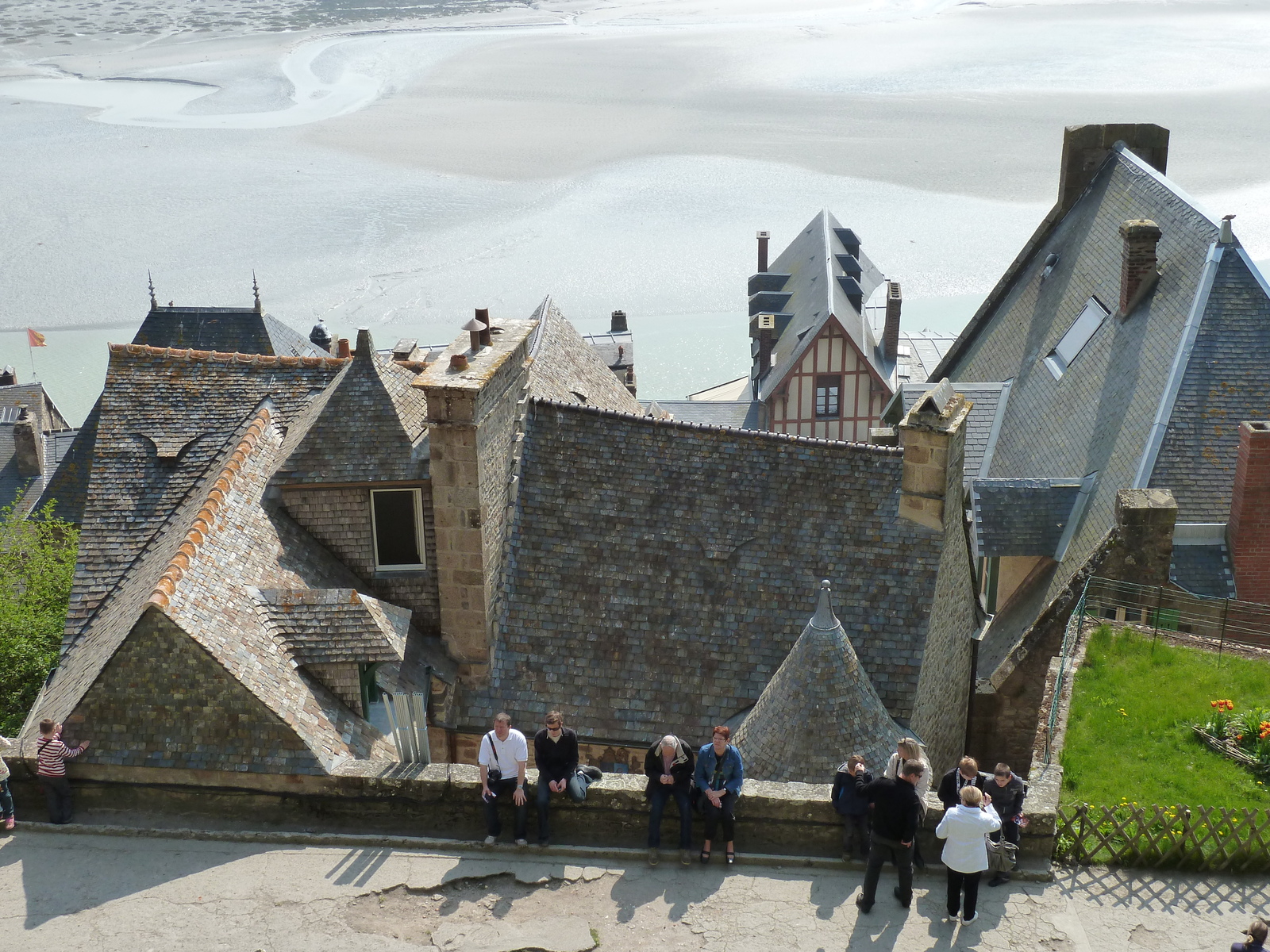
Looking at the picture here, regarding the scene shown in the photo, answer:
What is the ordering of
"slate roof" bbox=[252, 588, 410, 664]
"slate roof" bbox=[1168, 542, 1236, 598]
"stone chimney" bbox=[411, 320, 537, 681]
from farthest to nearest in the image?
"slate roof" bbox=[1168, 542, 1236, 598], "stone chimney" bbox=[411, 320, 537, 681], "slate roof" bbox=[252, 588, 410, 664]

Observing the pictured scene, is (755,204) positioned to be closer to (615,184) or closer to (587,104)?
(615,184)

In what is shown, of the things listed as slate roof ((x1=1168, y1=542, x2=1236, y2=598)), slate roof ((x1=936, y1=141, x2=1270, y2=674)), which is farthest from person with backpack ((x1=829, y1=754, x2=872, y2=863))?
slate roof ((x1=1168, y1=542, x2=1236, y2=598))

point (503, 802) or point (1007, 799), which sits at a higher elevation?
point (1007, 799)

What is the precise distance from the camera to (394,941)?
1255cm

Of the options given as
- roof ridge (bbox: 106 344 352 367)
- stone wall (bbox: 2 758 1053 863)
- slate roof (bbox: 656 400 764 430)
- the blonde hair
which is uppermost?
roof ridge (bbox: 106 344 352 367)

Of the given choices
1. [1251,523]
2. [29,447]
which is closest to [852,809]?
[1251,523]

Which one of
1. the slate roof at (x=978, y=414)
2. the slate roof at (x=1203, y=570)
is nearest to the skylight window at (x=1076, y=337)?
the slate roof at (x=978, y=414)

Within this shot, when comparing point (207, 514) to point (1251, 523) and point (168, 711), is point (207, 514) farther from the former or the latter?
point (1251, 523)

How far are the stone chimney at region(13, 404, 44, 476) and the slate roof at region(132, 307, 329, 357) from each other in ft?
52.9

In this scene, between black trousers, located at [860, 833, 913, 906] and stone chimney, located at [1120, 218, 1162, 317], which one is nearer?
black trousers, located at [860, 833, 913, 906]

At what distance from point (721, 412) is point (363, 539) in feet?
109

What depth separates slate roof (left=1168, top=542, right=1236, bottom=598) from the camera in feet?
68.6

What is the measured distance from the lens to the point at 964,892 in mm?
12523

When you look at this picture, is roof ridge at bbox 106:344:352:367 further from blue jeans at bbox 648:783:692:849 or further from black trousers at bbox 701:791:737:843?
black trousers at bbox 701:791:737:843
